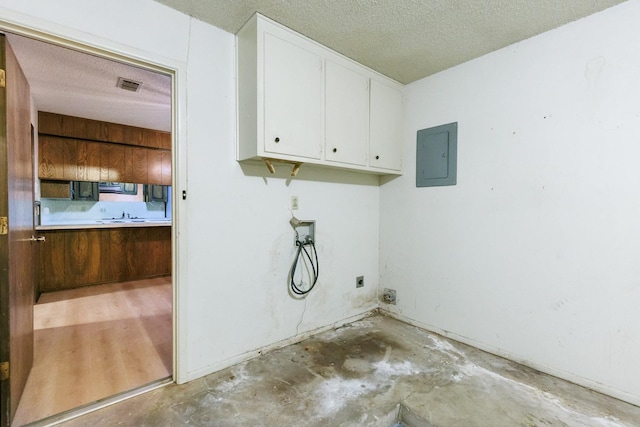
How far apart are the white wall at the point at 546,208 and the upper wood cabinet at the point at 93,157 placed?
4243 mm

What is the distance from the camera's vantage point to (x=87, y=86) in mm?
2947

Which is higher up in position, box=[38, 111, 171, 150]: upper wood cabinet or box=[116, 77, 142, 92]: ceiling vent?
box=[116, 77, 142, 92]: ceiling vent

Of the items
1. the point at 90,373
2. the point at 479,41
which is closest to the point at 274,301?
the point at 90,373

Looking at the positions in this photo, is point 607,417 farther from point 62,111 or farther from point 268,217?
point 62,111

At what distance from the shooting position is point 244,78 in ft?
6.53

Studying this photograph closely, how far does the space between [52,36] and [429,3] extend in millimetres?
2067

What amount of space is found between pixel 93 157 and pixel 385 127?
13.8 ft

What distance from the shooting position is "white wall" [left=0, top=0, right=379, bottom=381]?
1.61 meters

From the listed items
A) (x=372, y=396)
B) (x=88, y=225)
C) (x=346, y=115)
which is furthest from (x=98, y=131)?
(x=372, y=396)

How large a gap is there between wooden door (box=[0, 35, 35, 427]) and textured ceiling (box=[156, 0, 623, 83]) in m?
1.04

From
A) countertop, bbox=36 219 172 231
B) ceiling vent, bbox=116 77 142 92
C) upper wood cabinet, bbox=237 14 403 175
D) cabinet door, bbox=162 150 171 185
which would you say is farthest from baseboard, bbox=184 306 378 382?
cabinet door, bbox=162 150 171 185

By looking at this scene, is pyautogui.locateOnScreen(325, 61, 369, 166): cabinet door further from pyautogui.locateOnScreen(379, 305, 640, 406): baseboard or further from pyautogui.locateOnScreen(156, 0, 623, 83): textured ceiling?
pyautogui.locateOnScreen(379, 305, 640, 406): baseboard

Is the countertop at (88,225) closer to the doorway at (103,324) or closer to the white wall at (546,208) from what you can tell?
the doorway at (103,324)

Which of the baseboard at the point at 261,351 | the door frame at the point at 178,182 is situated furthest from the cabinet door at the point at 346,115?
the baseboard at the point at 261,351
